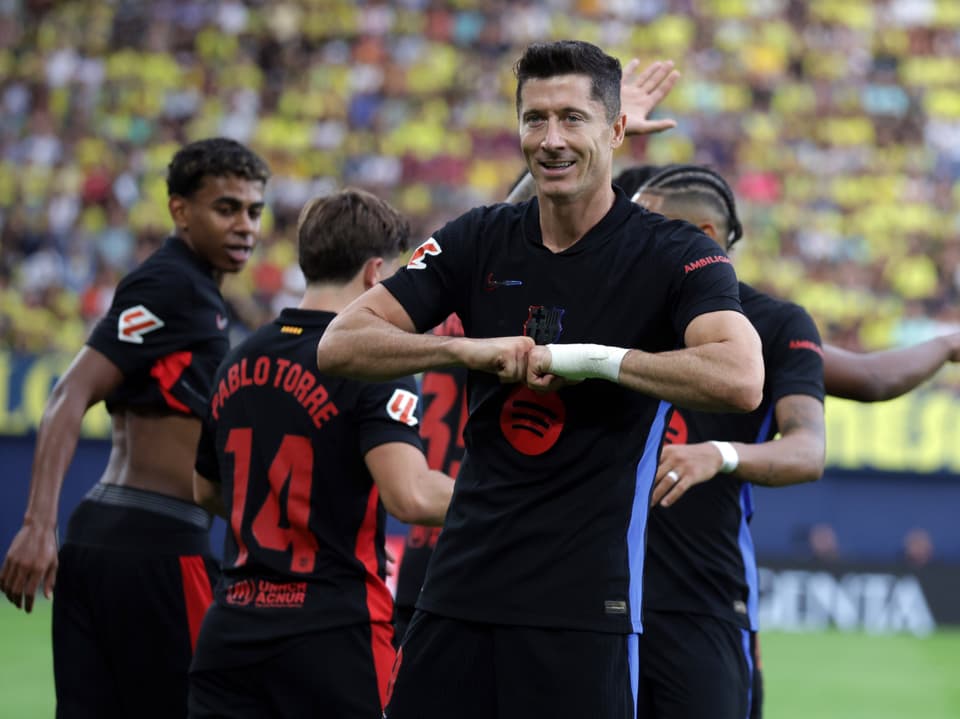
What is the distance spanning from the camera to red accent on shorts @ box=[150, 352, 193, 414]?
536 cm

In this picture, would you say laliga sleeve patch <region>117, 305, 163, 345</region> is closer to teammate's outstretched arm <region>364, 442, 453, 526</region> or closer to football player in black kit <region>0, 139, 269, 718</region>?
football player in black kit <region>0, 139, 269, 718</region>

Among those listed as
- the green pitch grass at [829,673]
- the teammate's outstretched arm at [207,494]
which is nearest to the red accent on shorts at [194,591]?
the teammate's outstretched arm at [207,494]

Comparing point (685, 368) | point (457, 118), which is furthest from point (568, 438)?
point (457, 118)

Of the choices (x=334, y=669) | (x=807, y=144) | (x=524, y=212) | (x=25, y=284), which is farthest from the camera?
(x=807, y=144)

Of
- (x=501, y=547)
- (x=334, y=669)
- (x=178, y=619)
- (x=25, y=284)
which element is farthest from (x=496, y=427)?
(x=25, y=284)

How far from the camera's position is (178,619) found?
17.0 feet

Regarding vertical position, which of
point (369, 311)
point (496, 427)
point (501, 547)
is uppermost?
point (369, 311)

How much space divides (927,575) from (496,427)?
1161 centimetres

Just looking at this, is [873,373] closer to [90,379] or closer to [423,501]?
[423,501]

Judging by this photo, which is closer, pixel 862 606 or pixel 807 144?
pixel 862 606

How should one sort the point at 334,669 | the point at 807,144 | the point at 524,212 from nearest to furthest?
the point at 524,212 → the point at 334,669 → the point at 807,144

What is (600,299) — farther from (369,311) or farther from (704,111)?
(704,111)

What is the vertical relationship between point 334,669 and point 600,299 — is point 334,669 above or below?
below

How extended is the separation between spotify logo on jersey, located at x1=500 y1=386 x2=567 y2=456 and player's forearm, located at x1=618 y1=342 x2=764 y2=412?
259mm
